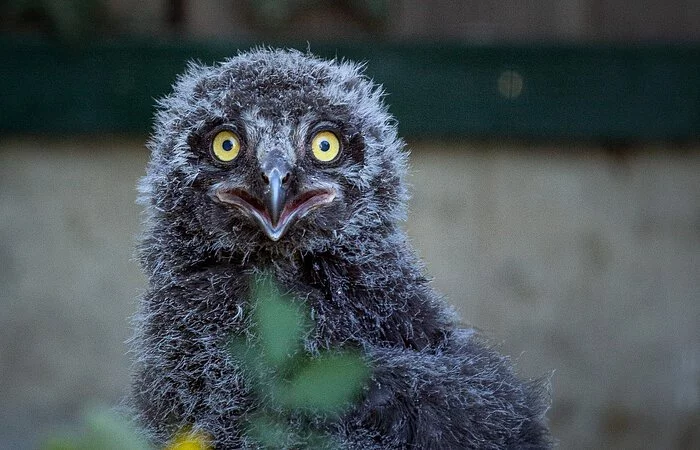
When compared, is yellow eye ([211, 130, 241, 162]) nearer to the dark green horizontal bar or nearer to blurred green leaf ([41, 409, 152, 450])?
blurred green leaf ([41, 409, 152, 450])

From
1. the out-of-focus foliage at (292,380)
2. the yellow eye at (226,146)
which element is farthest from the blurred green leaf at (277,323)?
the yellow eye at (226,146)

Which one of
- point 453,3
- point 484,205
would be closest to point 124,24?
point 453,3

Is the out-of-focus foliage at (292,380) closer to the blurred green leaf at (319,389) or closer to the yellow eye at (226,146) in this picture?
the blurred green leaf at (319,389)

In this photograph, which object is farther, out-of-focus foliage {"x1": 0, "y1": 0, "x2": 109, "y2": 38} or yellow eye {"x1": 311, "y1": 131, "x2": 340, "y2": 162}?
out-of-focus foliage {"x1": 0, "y1": 0, "x2": 109, "y2": 38}

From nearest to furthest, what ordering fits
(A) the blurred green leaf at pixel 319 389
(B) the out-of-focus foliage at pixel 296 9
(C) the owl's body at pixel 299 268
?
(A) the blurred green leaf at pixel 319 389
(C) the owl's body at pixel 299 268
(B) the out-of-focus foliage at pixel 296 9

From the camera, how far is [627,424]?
250 inches

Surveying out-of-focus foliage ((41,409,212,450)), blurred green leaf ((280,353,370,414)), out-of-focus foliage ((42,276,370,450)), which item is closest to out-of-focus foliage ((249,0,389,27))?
out-of-focus foliage ((42,276,370,450))

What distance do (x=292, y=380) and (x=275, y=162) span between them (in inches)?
24.9

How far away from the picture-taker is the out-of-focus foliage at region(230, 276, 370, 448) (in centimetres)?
246

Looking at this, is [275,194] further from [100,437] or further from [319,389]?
[100,437]

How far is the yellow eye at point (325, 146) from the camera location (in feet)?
9.50

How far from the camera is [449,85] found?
5.93 m

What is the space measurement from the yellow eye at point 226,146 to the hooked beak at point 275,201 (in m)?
0.10

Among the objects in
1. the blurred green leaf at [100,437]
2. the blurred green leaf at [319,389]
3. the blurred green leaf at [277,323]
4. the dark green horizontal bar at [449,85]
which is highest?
the dark green horizontal bar at [449,85]
